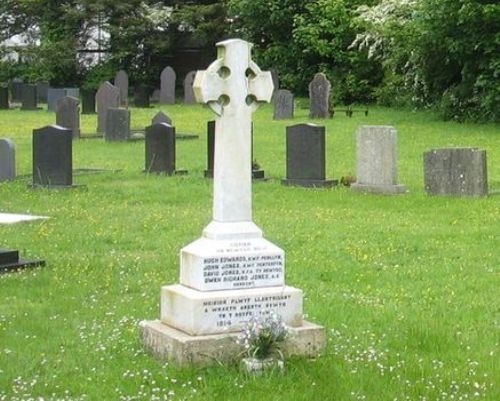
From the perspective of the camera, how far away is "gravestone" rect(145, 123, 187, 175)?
18.0m

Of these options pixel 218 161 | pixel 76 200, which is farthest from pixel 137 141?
pixel 218 161

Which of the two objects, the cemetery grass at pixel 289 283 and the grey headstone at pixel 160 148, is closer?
the cemetery grass at pixel 289 283

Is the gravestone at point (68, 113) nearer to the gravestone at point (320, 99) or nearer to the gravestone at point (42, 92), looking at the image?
the gravestone at point (320, 99)

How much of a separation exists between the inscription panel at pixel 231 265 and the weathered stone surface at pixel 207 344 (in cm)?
32

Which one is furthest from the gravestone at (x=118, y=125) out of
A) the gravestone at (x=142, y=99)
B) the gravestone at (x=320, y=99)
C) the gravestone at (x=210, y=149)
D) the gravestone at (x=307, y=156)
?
the gravestone at (x=142, y=99)

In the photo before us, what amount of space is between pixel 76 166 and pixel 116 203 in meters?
5.25

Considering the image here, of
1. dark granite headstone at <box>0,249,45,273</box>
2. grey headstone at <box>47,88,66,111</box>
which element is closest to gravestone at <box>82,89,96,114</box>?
grey headstone at <box>47,88,66,111</box>

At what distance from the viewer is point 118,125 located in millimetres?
23969

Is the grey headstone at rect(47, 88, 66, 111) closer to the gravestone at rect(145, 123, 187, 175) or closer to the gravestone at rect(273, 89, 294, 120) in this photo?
the gravestone at rect(273, 89, 294, 120)

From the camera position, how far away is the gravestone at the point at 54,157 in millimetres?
16031

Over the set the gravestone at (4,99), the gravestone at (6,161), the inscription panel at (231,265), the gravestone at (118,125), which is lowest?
the inscription panel at (231,265)

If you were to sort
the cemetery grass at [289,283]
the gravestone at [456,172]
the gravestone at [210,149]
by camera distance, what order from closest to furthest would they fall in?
1. the cemetery grass at [289,283]
2. the gravestone at [456,172]
3. the gravestone at [210,149]

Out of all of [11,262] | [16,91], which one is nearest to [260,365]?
[11,262]

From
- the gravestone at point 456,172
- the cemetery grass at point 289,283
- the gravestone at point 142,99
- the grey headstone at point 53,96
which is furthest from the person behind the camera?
the gravestone at point 142,99
